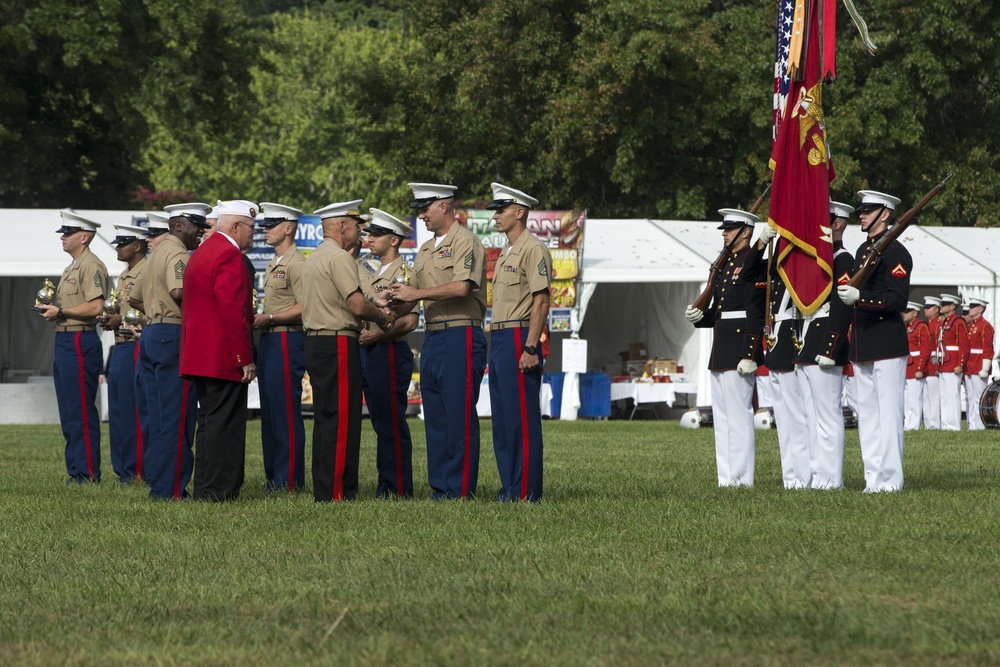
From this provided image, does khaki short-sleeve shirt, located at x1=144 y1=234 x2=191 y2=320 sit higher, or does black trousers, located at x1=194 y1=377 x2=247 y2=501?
khaki short-sleeve shirt, located at x1=144 y1=234 x2=191 y2=320

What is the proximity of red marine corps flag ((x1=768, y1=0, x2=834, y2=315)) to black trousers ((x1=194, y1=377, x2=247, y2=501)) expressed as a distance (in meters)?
3.99

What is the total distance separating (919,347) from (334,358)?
1628cm

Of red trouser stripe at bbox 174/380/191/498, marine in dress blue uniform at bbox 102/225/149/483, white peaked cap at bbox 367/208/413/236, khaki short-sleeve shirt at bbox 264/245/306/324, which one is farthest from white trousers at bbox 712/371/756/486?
marine in dress blue uniform at bbox 102/225/149/483

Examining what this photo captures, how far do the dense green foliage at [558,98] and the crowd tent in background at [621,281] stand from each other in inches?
189

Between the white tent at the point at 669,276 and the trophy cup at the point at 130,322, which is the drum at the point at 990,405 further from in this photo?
the trophy cup at the point at 130,322

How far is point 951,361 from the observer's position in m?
24.0

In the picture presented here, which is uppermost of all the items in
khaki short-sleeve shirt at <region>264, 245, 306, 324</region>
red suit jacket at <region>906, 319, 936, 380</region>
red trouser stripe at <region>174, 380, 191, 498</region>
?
khaki short-sleeve shirt at <region>264, 245, 306, 324</region>

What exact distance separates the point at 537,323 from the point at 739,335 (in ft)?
7.28

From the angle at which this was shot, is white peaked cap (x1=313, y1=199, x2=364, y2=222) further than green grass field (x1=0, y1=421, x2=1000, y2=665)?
Yes

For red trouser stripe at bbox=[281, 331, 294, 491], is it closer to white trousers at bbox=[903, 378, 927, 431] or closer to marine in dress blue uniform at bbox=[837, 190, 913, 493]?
marine in dress blue uniform at bbox=[837, 190, 913, 493]

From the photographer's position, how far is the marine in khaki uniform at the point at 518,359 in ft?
31.6

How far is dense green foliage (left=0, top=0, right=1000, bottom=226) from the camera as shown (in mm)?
32031

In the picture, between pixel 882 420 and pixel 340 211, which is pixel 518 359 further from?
pixel 882 420

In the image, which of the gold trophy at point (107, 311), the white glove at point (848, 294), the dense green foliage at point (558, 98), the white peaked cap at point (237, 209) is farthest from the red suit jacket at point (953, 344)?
the white peaked cap at point (237, 209)
